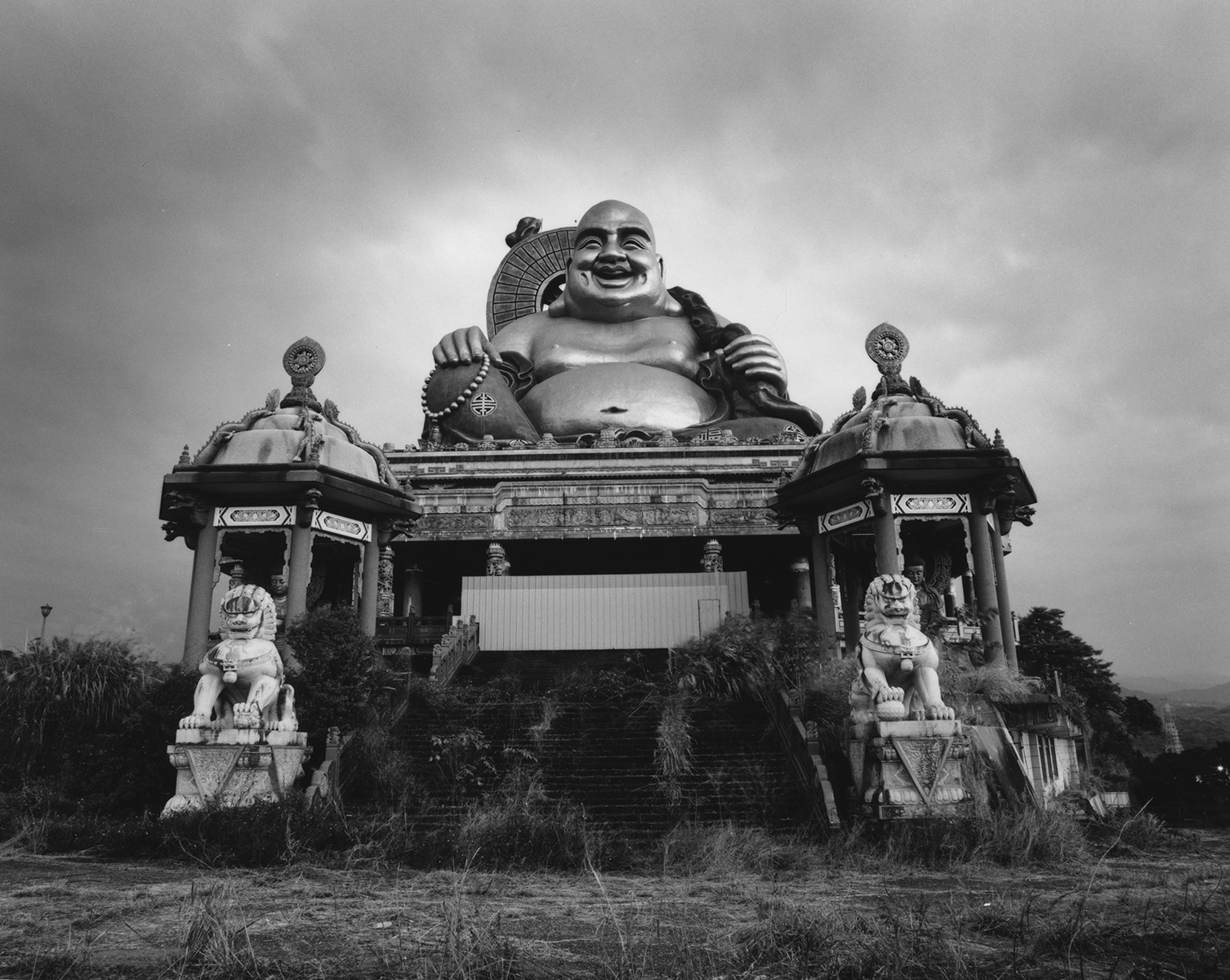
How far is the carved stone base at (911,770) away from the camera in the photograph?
10.4 meters

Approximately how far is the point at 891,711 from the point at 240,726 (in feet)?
23.3

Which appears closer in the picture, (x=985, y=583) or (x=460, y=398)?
(x=985, y=583)

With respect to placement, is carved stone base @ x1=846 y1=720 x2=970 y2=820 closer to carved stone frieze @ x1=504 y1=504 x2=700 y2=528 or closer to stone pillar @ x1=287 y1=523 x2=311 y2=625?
stone pillar @ x1=287 y1=523 x2=311 y2=625

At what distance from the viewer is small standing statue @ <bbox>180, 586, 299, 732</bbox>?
37.3 feet

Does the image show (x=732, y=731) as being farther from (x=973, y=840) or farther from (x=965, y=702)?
(x=973, y=840)

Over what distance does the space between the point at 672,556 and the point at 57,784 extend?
16489 millimetres

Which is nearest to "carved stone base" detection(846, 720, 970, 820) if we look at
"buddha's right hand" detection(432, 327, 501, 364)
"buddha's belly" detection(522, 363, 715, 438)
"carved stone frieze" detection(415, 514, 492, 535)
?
"carved stone frieze" detection(415, 514, 492, 535)

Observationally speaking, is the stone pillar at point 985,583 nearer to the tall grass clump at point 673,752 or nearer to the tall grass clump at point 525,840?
the tall grass clump at point 673,752

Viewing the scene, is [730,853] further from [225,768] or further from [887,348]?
[887,348]

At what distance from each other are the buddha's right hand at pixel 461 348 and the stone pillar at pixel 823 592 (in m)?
15.5

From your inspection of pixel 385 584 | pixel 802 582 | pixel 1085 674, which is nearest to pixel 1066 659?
pixel 1085 674

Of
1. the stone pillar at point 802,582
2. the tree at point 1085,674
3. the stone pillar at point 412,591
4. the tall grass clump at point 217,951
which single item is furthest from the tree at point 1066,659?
the tall grass clump at point 217,951

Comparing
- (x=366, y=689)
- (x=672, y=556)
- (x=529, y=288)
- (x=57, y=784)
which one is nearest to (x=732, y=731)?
(x=366, y=689)

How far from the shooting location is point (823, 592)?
57.4 ft
